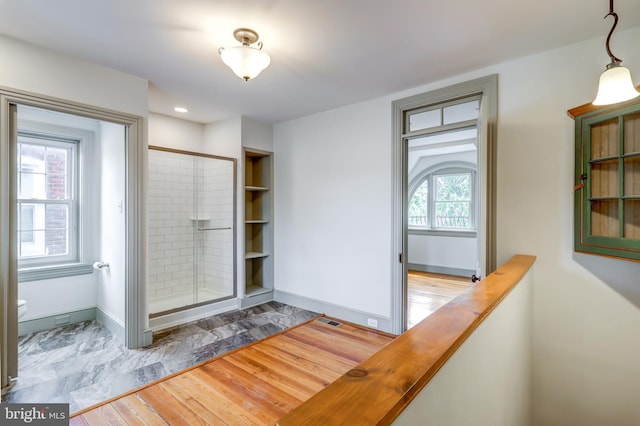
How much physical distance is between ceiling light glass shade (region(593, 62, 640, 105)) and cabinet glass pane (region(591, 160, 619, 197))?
55 cm

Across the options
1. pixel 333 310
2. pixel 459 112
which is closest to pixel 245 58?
pixel 459 112

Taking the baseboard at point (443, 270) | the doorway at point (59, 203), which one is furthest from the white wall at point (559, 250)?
the baseboard at point (443, 270)

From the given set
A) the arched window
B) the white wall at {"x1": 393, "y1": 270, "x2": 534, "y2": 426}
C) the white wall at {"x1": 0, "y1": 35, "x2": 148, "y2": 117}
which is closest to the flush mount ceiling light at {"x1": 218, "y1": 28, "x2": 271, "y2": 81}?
the white wall at {"x1": 0, "y1": 35, "x2": 148, "y2": 117}

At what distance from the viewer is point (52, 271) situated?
330cm

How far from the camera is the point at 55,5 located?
1.81m

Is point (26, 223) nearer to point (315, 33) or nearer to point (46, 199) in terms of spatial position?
point (46, 199)

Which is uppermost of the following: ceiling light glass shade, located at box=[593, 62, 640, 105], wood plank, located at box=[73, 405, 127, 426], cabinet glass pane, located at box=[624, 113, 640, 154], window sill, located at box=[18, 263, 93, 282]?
ceiling light glass shade, located at box=[593, 62, 640, 105]

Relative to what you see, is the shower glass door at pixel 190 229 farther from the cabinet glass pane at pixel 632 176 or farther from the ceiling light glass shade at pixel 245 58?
the cabinet glass pane at pixel 632 176

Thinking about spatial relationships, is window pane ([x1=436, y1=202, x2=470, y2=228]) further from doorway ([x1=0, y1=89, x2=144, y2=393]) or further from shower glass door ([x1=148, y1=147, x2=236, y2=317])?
doorway ([x1=0, y1=89, x2=144, y2=393])

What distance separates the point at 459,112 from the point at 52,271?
4755 millimetres

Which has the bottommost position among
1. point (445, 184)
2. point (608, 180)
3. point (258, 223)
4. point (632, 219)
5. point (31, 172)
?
point (258, 223)

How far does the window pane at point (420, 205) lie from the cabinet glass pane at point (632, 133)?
4.86 meters

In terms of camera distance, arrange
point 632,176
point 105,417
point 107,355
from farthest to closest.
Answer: point 107,355 → point 105,417 → point 632,176

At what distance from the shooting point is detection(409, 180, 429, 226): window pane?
667 cm
